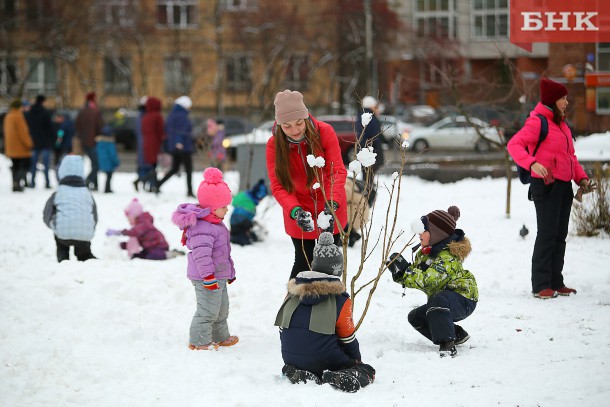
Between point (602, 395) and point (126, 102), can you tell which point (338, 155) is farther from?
point (126, 102)

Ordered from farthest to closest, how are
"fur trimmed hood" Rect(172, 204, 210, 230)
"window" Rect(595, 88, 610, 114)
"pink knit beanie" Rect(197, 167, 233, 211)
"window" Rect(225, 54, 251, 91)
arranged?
"window" Rect(225, 54, 251, 91), "window" Rect(595, 88, 610, 114), "pink knit beanie" Rect(197, 167, 233, 211), "fur trimmed hood" Rect(172, 204, 210, 230)

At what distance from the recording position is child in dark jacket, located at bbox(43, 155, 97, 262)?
9000mm

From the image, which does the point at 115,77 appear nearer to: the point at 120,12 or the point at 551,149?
the point at 120,12

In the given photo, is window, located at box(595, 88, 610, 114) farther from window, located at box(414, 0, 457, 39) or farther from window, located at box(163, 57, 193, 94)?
window, located at box(414, 0, 457, 39)

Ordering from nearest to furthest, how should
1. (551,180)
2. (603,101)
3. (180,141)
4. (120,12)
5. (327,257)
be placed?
(327,257) → (551,180) → (603,101) → (180,141) → (120,12)

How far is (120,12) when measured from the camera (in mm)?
42219

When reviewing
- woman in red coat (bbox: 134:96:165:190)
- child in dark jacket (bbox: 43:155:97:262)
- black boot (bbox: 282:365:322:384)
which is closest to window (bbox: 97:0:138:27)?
woman in red coat (bbox: 134:96:165:190)

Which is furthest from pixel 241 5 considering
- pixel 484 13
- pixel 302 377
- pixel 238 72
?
pixel 302 377

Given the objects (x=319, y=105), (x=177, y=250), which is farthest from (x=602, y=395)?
(x=319, y=105)

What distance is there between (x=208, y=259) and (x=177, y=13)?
40851 millimetres

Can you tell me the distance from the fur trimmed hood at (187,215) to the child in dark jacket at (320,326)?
3.65 ft

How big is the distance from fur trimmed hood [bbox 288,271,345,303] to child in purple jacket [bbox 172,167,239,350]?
1.07 m

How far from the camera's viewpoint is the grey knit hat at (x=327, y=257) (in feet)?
18.1

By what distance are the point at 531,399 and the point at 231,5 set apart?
137ft
